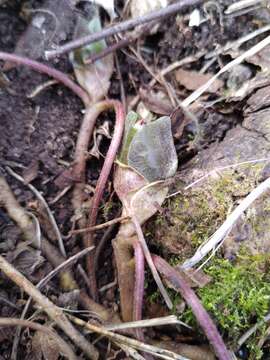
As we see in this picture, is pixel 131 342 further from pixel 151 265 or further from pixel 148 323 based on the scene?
pixel 151 265

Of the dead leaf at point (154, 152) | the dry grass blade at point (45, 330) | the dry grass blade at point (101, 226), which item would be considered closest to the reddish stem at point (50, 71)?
the dead leaf at point (154, 152)

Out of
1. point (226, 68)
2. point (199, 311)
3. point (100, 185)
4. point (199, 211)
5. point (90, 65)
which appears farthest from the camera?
point (90, 65)

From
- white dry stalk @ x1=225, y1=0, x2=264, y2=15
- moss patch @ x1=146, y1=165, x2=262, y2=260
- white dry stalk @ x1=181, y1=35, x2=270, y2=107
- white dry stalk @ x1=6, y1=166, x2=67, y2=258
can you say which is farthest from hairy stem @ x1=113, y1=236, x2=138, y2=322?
white dry stalk @ x1=225, y1=0, x2=264, y2=15

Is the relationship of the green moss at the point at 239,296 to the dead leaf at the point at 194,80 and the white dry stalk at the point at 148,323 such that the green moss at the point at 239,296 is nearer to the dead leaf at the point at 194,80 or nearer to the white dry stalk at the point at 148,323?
the white dry stalk at the point at 148,323

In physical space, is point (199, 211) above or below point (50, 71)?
below

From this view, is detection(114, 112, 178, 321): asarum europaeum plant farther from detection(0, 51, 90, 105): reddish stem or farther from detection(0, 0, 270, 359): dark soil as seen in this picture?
detection(0, 51, 90, 105): reddish stem

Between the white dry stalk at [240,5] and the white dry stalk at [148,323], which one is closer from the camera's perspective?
the white dry stalk at [148,323]

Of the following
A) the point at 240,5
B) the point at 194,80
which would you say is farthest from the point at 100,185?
the point at 240,5
